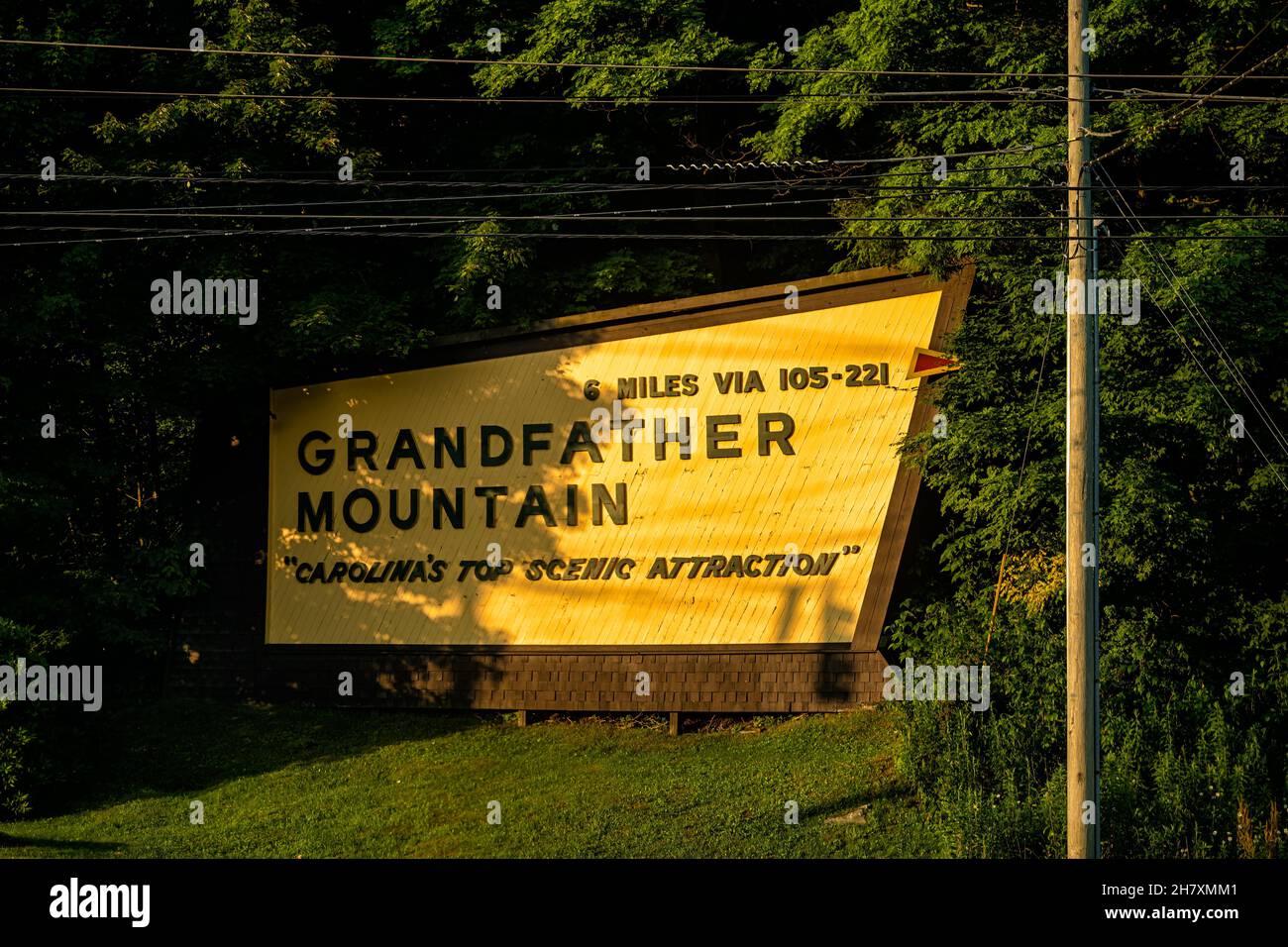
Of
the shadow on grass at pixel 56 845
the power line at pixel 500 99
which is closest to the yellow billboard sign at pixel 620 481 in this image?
the power line at pixel 500 99

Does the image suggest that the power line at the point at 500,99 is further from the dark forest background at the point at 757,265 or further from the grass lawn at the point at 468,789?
the grass lawn at the point at 468,789

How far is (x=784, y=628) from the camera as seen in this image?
18.8 m

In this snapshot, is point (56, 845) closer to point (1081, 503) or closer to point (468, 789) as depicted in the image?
point (468, 789)

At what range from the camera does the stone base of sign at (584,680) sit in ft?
60.8

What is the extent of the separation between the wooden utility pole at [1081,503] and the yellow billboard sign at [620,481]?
4.94 m

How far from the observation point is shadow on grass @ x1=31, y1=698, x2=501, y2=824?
60.0 feet

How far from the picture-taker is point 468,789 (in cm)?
1731

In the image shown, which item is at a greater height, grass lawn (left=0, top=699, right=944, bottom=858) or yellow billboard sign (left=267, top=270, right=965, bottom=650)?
yellow billboard sign (left=267, top=270, right=965, bottom=650)

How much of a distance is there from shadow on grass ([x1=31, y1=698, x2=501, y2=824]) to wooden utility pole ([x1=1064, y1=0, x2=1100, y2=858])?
10.0 m

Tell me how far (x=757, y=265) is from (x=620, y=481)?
816 cm

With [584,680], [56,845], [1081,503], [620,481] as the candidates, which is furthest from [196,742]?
[1081,503]

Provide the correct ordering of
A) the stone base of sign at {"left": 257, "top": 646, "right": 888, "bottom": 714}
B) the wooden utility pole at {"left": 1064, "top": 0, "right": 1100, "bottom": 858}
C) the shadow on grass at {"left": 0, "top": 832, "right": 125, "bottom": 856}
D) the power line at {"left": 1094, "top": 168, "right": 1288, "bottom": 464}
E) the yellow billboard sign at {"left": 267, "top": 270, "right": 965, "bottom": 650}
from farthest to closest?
the yellow billboard sign at {"left": 267, "top": 270, "right": 965, "bottom": 650} → the stone base of sign at {"left": 257, "top": 646, "right": 888, "bottom": 714} → the power line at {"left": 1094, "top": 168, "right": 1288, "bottom": 464} → the shadow on grass at {"left": 0, "top": 832, "right": 125, "bottom": 856} → the wooden utility pole at {"left": 1064, "top": 0, "right": 1100, "bottom": 858}

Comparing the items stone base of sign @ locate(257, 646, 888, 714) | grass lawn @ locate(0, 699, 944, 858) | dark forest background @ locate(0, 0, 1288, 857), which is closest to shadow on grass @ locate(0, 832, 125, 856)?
grass lawn @ locate(0, 699, 944, 858)

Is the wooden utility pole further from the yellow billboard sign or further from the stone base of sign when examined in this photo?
the stone base of sign
